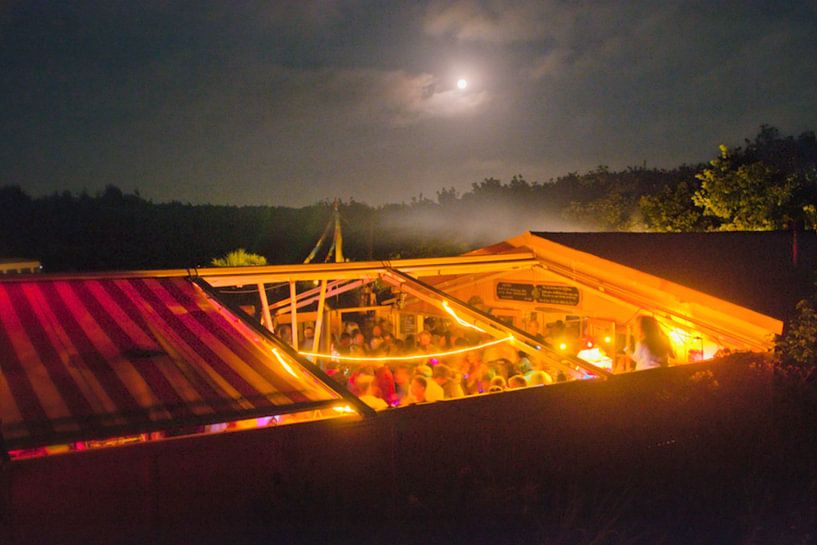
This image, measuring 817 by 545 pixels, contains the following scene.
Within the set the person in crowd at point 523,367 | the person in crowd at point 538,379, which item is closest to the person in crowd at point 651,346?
the person in crowd at point 538,379

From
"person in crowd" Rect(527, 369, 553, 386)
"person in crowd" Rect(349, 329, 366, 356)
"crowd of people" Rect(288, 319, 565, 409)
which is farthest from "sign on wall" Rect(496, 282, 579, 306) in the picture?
"person in crowd" Rect(349, 329, 366, 356)

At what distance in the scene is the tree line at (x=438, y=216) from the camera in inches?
671

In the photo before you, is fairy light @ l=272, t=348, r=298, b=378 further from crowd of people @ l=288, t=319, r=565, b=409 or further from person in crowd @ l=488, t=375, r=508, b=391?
person in crowd @ l=488, t=375, r=508, b=391

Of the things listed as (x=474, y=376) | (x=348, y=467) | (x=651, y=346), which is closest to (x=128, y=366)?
(x=348, y=467)

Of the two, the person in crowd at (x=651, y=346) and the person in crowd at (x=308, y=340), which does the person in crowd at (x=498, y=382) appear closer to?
the person in crowd at (x=651, y=346)

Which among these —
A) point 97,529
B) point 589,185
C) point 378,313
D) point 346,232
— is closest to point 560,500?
point 97,529

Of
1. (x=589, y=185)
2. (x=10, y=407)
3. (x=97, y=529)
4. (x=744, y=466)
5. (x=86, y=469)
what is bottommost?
(x=744, y=466)

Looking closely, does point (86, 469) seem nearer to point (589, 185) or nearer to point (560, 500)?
point (560, 500)

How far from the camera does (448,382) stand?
8617 mm

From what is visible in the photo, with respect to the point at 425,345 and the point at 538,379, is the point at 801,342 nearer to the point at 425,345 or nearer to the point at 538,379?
the point at 538,379

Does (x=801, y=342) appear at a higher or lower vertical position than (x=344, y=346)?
higher

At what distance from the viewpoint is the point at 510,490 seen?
5.25 metres

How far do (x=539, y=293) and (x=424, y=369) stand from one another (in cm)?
314

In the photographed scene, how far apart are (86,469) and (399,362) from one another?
20.7 feet
